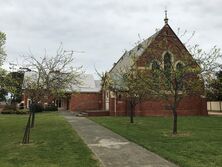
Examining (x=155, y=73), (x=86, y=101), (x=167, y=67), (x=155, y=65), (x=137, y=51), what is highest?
(x=137, y=51)

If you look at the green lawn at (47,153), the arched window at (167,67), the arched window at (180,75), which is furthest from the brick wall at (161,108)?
the green lawn at (47,153)

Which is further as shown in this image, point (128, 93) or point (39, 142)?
point (128, 93)

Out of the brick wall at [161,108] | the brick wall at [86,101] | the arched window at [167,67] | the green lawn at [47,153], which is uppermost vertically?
the arched window at [167,67]

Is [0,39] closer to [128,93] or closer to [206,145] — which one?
[128,93]

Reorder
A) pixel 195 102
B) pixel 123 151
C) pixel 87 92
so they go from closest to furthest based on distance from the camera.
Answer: pixel 123 151 → pixel 195 102 → pixel 87 92

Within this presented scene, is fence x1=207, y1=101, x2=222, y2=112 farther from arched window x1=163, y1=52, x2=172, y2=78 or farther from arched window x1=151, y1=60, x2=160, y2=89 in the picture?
arched window x1=151, y1=60, x2=160, y2=89

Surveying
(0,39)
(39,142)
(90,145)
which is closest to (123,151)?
(90,145)

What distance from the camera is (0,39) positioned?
83.4 ft

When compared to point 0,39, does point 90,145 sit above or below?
below

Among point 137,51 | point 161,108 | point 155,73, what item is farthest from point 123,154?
point 161,108

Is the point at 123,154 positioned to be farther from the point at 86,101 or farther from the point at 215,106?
the point at 215,106

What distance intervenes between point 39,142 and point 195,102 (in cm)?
2906

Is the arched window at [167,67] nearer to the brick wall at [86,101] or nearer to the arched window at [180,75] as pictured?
the arched window at [180,75]

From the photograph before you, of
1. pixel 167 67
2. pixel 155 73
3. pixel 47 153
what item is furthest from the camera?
pixel 167 67
